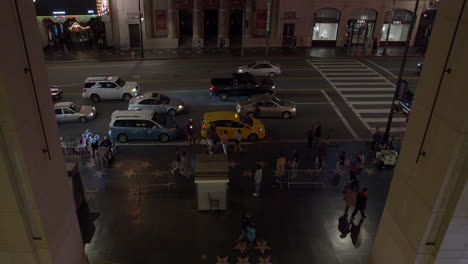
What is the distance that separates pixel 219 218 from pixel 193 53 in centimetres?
2873

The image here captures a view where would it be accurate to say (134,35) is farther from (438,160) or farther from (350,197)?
(438,160)

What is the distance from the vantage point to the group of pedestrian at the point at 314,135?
1952cm

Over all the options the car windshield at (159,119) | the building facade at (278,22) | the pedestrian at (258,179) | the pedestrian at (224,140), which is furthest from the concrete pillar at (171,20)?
the pedestrian at (258,179)

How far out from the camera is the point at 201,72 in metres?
33.2

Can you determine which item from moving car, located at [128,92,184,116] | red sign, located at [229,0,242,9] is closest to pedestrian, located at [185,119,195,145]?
moving car, located at [128,92,184,116]

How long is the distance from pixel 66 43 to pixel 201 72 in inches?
794

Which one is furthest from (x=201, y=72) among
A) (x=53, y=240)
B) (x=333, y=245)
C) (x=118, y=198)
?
(x=53, y=240)

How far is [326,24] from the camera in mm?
43781

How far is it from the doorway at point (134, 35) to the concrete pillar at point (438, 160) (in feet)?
121

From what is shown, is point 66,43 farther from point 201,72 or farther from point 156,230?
point 156,230

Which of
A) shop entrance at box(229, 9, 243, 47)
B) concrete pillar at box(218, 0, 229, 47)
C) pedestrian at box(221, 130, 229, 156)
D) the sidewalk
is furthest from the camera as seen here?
shop entrance at box(229, 9, 243, 47)

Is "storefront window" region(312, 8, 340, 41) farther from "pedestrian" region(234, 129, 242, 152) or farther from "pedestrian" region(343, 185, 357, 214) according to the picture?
"pedestrian" region(343, 185, 357, 214)

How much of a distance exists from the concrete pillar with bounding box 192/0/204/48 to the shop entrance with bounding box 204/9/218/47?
255cm

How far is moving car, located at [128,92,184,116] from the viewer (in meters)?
23.0
